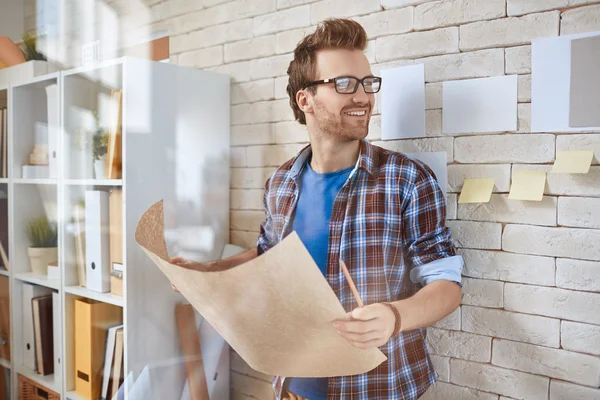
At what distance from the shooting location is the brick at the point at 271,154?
741 mm

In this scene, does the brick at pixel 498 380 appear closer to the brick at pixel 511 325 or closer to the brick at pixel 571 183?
the brick at pixel 511 325

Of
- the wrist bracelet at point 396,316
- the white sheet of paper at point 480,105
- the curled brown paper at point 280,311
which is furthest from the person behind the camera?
the white sheet of paper at point 480,105

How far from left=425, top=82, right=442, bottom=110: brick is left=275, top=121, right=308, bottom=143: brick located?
19 cm

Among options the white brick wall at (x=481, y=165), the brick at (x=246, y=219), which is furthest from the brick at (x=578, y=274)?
the brick at (x=246, y=219)

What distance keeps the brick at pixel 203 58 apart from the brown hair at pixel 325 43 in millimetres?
209

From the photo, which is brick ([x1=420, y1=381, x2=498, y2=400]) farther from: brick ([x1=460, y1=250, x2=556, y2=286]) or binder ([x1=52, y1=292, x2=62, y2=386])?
binder ([x1=52, y1=292, x2=62, y2=386])

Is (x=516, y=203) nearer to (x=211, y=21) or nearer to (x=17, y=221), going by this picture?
(x=211, y=21)

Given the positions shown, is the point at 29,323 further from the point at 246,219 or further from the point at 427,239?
the point at 427,239

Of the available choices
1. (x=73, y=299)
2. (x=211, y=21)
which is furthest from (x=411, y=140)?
(x=73, y=299)

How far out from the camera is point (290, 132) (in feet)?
2.45

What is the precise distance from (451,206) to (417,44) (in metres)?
0.24

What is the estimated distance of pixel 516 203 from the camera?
2.13 ft

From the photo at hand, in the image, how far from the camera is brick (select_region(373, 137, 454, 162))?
68cm

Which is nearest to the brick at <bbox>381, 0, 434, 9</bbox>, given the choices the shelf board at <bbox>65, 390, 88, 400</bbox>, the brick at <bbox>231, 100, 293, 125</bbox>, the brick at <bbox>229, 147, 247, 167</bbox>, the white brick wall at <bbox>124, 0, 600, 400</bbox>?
the white brick wall at <bbox>124, 0, 600, 400</bbox>
